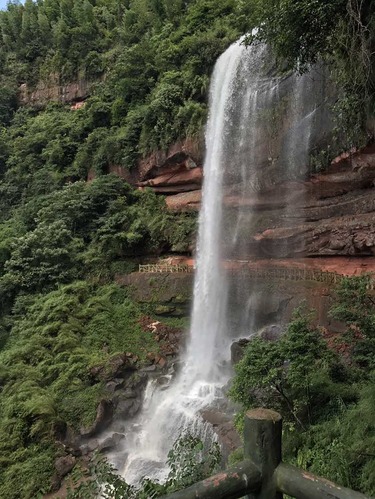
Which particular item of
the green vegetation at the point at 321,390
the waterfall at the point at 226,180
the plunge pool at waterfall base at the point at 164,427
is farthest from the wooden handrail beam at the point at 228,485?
the waterfall at the point at 226,180

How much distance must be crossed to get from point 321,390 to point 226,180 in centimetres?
1019

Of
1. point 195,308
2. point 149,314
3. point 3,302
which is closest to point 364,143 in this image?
point 195,308

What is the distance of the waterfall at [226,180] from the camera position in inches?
452

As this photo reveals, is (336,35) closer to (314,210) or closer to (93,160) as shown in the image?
(314,210)

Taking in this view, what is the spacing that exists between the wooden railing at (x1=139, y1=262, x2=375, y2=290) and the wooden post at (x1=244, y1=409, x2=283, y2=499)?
8928 mm

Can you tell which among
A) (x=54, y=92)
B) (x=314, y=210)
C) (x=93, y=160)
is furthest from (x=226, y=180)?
(x=54, y=92)

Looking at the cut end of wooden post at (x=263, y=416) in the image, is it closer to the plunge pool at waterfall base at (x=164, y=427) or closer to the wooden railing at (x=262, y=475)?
the wooden railing at (x=262, y=475)

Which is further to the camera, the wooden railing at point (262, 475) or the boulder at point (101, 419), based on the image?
the boulder at point (101, 419)

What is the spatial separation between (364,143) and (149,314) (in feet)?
30.0

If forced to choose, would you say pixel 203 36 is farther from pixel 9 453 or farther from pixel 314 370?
pixel 9 453

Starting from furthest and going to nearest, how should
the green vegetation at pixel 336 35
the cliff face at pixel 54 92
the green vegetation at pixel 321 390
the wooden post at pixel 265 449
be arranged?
the cliff face at pixel 54 92 < the green vegetation at pixel 321 390 < the green vegetation at pixel 336 35 < the wooden post at pixel 265 449

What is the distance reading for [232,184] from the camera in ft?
51.3

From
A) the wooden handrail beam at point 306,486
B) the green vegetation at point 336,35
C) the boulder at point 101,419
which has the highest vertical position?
the green vegetation at point 336,35

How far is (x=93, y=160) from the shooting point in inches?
819
